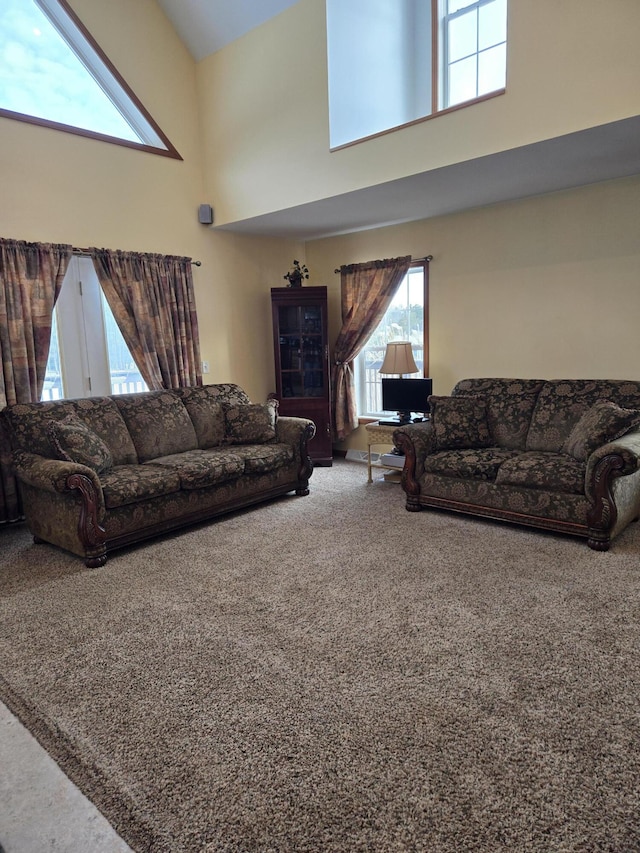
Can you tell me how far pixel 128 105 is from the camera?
5074 millimetres

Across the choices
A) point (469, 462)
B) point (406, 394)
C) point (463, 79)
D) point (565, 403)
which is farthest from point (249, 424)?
point (463, 79)

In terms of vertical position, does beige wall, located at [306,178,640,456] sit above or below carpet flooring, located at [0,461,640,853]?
above

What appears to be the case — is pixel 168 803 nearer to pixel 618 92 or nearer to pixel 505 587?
pixel 505 587

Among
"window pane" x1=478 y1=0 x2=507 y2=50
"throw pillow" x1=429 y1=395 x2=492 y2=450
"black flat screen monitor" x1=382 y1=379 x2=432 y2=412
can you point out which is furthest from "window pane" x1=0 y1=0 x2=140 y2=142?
"throw pillow" x1=429 y1=395 x2=492 y2=450

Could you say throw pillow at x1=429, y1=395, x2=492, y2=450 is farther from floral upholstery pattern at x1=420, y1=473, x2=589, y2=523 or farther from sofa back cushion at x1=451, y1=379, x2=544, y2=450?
floral upholstery pattern at x1=420, y1=473, x2=589, y2=523

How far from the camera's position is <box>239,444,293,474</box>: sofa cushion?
4500mm

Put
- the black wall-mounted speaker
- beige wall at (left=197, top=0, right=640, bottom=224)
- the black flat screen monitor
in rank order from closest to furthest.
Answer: beige wall at (left=197, top=0, right=640, bottom=224)
the black flat screen monitor
the black wall-mounted speaker

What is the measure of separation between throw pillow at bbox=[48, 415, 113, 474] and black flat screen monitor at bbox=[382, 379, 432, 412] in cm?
276

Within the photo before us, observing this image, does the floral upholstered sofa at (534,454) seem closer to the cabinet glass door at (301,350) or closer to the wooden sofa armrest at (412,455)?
the wooden sofa armrest at (412,455)

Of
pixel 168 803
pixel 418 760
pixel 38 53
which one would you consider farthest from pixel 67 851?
pixel 38 53

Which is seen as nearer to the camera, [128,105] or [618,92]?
[618,92]

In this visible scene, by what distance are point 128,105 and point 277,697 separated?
16.9 feet

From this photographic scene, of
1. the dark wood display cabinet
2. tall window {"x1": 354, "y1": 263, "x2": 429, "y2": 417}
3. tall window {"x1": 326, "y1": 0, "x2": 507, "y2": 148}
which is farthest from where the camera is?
the dark wood display cabinet

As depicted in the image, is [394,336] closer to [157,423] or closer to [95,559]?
[157,423]
